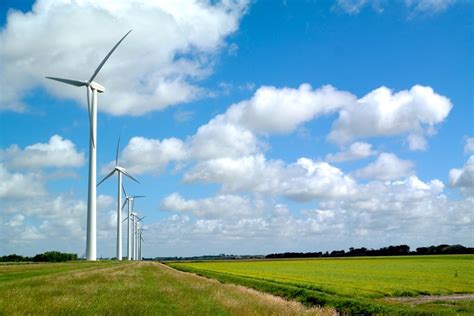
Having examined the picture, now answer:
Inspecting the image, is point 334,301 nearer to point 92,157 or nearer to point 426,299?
point 426,299

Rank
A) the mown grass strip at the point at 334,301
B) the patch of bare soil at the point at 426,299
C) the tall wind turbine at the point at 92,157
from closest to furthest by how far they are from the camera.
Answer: the mown grass strip at the point at 334,301 < the patch of bare soil at the point at 426,299 < the tall wind turbine at the point at 92,157

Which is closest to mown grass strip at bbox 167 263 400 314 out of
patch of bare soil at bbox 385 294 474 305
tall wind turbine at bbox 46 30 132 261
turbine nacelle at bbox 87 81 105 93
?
patch of bare soil at bbox 385 294 474 305

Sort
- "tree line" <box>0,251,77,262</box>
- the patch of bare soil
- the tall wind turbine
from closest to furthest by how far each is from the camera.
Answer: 1. the patch of bare soil
2. the tall wind turbine
3. "tree line" <box>0,251,77,262</box>

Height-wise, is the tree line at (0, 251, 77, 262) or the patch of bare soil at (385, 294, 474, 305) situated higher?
the tree line at (0, 251, 77, 262)

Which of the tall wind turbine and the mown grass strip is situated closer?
the mown grass strip

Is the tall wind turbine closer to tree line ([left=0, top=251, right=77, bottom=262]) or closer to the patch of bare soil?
the patch of bare soil

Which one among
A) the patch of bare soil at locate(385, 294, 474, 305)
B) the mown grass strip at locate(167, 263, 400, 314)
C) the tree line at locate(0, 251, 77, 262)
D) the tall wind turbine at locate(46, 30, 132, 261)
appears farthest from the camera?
the tree line at locate(0, 251, 77, 262)

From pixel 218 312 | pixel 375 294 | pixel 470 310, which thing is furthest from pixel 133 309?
pixel 375 294

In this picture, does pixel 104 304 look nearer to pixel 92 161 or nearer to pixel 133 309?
pixel 133 309

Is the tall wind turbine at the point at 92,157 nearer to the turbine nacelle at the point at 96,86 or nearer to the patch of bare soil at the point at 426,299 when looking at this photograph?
the turbine nacelle at the point at 96,86

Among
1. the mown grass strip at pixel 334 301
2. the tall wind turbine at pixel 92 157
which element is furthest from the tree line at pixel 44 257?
the mown grass strip at pixel 334 301

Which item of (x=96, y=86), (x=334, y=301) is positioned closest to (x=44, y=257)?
(x=96, y=86)

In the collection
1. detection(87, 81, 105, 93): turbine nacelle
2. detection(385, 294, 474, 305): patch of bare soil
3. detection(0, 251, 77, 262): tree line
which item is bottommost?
detection(385, 294, 474, 305): patch of bare soil

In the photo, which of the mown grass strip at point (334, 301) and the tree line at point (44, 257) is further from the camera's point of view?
the tree line at point (44, 257)
